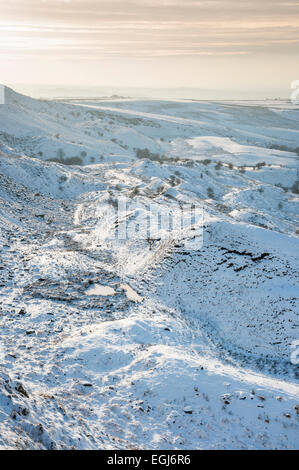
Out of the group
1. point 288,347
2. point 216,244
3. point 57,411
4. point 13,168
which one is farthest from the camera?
point 13,168

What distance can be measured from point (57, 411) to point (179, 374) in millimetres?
5038

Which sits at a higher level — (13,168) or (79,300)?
(13,168)

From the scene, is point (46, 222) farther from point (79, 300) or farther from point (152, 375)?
point (152, 375)

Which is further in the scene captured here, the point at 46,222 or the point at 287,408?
the point at 46,222

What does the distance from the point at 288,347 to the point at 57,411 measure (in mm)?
13046

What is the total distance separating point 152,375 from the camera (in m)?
12.7

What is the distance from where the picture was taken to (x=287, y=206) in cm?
6812

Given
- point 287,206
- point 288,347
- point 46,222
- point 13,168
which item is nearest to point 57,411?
point 288,347

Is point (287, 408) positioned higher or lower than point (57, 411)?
lower

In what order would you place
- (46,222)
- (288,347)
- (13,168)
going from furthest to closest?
(13,168) < (46,222) < (288,347)
